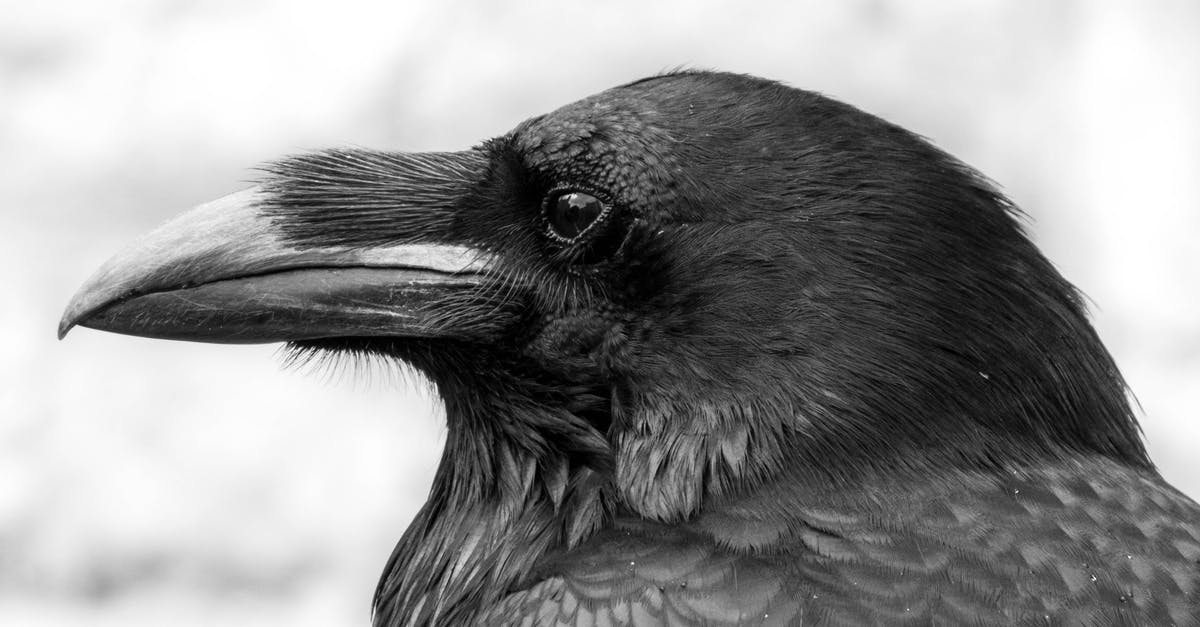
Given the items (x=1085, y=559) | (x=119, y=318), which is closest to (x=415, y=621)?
(x=119, y=318)

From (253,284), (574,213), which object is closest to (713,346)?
(574,213)

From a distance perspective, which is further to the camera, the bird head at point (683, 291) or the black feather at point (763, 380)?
the bird head at point (683, 291)

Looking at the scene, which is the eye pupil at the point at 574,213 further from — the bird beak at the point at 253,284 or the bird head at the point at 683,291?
the bird beak at the point at 253,284

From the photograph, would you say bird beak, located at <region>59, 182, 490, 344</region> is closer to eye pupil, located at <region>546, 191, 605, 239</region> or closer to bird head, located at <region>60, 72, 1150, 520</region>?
bird head, located at <region>60, 72, 1150, 520</region>

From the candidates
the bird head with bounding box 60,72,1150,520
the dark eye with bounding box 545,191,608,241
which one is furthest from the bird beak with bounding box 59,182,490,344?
the dark eye with bounding box 545,191,608,241

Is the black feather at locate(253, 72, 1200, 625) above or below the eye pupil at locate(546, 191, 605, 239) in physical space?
below

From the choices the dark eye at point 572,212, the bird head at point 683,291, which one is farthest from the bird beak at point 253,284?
the dark eye at point 572,212

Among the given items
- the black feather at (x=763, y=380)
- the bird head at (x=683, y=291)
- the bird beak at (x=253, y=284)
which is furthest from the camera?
the bird beak at (x=253, y=284)
